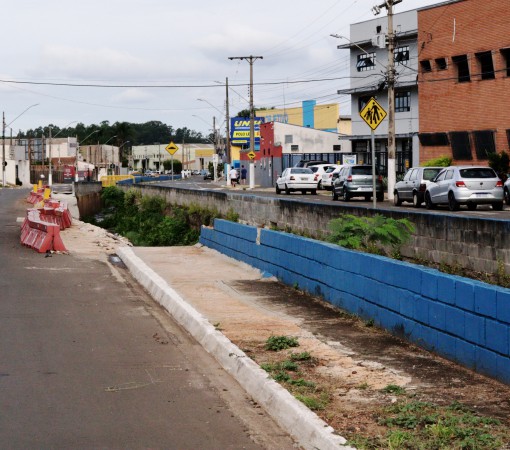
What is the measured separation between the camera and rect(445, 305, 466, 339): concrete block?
31.5 feet

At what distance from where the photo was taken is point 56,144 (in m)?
195

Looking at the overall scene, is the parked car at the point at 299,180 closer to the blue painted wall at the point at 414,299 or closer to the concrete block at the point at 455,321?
the blue painted wall at the point at 414,299

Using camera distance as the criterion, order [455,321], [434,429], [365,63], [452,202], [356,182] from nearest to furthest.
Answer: [434,429]
[455,321]
[452,202]
[356,182]
[365,63]

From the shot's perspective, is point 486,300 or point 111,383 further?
point 111,383

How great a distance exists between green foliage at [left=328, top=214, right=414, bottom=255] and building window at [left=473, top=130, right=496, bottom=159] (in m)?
40.0

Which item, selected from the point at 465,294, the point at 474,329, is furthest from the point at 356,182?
the point at 474,329

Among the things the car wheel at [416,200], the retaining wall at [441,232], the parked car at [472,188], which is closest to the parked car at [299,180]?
the car wheel at [416,200]

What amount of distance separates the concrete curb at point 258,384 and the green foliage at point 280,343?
48 centimetres

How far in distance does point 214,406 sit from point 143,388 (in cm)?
98

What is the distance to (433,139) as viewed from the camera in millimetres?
60781

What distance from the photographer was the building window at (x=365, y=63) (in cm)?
7371

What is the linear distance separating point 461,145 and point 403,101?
559 inches

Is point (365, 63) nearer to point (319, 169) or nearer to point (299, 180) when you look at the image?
point (319, 169)

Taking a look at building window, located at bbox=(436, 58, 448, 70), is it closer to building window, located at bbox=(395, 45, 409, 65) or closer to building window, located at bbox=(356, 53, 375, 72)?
building window, located at bbox=(395, 45, 409, 65)
